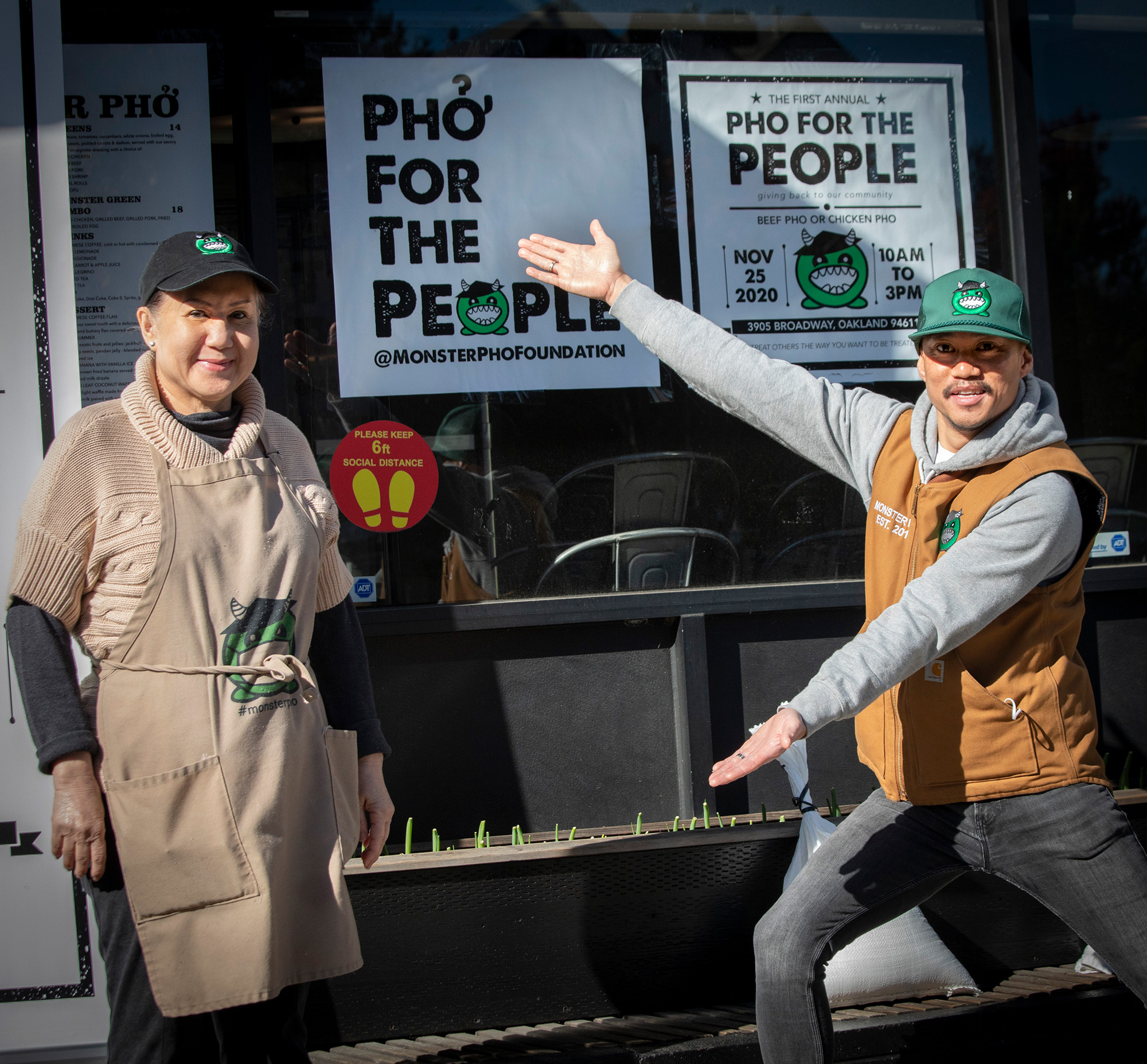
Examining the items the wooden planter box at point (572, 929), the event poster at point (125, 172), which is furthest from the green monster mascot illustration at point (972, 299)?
the event poster at point (125, 172)

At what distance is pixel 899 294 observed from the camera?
385 centimetres

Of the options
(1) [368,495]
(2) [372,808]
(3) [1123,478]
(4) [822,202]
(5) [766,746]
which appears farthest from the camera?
(3) [1123,478]

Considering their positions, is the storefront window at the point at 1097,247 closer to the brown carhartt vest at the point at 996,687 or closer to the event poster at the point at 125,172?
the brown carhartt vest at the point at 996,687

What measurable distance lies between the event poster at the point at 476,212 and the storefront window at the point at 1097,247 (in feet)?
4.95

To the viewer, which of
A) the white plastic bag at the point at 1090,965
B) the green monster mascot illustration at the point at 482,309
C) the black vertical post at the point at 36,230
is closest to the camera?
the black vertical post at the point at 36,230

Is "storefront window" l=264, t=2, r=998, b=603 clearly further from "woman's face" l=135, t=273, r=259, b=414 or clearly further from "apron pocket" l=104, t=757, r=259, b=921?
"apron pocket" l=104, t=757, r=259, b=921

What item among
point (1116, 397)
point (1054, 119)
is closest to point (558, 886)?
point (1116, 397)

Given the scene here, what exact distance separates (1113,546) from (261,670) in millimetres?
3128

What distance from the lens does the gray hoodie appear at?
6.58 ft

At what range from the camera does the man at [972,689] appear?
2.09m

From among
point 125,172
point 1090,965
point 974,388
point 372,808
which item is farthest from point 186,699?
point 1090,965

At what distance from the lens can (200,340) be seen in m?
2.16

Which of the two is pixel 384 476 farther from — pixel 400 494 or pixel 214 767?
pixel 214 767

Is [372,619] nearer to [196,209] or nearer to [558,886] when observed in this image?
[558,886]
